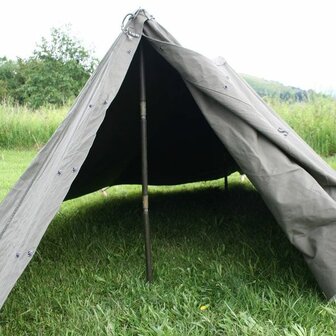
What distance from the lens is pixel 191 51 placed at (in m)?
2.58

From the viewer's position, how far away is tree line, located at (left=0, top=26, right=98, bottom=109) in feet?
99.3

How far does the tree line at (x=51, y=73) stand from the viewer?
30266 mm

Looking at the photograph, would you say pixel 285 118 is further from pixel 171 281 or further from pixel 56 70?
pixel 56 70

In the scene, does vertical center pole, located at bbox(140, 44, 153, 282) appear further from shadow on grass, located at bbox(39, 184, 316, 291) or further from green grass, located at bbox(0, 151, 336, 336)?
shadow on grass, located at bbox(39, 184, 316, 291)

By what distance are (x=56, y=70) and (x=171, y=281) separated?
30.3 metres

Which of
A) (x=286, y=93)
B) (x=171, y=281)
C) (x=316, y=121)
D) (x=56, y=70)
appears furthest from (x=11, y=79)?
(x=171, y=281)

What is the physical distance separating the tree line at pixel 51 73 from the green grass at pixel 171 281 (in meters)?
26.0

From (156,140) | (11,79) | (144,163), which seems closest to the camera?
(144,163)

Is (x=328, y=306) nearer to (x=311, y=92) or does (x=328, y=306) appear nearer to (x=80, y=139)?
(x=80, y=139)

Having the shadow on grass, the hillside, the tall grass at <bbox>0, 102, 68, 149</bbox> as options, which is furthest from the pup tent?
the tall grass at <bbox>0, 102, 68, 149</bbox>

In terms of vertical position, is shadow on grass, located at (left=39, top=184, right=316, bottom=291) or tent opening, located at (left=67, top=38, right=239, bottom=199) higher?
tent opening, located at (left=67, top=38, right=239, bottom=199)

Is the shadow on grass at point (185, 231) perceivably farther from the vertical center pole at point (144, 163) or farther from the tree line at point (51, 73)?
the tree line at point (51, 73)

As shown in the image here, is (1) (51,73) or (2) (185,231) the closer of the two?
(2) (185,231)

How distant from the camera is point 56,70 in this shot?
104 feet
